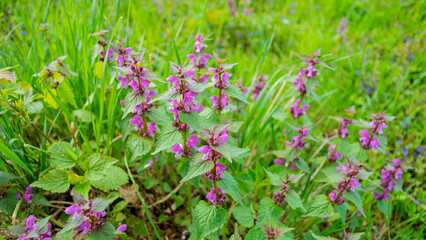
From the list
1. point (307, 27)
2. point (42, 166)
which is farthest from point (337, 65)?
point (42, 166)

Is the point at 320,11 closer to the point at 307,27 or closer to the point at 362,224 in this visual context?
the point at 307,27

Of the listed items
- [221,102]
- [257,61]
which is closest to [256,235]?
[221,102]

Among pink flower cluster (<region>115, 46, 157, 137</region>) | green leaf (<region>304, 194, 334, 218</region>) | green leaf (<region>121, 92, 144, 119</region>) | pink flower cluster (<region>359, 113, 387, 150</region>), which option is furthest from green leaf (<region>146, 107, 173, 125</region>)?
pink flower cluster (<region>359, 113, 387, 150</region>)

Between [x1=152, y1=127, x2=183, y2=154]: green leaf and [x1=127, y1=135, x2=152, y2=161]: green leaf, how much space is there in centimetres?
24

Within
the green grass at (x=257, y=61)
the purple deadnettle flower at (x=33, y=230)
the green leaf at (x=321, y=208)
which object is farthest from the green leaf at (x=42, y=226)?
the green leaf at (x=321, y=208)

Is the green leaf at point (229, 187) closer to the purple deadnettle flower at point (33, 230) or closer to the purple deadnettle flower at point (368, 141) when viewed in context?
the purple deadnettle flower at point (33, 230)

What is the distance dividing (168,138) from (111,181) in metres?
0.53

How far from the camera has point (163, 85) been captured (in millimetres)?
2232

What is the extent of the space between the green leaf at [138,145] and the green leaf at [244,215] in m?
Result: 0.68

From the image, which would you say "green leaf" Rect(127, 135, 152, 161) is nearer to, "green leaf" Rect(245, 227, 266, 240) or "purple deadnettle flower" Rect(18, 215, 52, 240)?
"purple deadnettle flower" Rect(18, 215, 52, 240)

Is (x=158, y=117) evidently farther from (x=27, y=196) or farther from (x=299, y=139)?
(x=299, y=139)

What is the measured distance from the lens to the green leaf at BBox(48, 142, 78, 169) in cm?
172

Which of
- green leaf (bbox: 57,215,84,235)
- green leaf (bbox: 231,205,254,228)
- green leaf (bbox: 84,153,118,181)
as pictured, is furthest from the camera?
green leaf (bbox: 231,205,254,228)

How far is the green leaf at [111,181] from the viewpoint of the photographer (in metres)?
1.75
